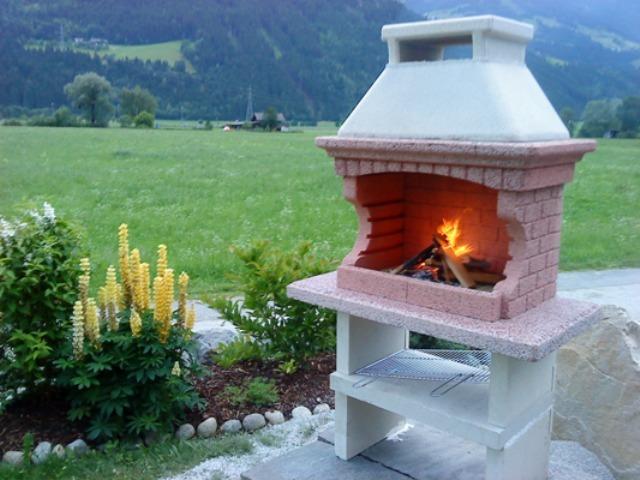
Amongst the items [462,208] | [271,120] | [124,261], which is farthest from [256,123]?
[462,208]

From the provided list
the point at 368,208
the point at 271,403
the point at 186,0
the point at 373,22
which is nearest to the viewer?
the point at 368,208

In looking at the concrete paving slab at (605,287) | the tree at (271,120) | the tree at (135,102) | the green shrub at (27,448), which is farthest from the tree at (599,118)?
the tree at (135,102)

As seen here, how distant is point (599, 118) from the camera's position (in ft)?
125

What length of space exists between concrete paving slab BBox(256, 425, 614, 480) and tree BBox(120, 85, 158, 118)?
61702 millimetres

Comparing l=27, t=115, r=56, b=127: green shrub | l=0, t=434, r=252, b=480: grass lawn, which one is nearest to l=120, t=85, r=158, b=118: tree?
l=27, t=115, r=56, b=127: green shrub

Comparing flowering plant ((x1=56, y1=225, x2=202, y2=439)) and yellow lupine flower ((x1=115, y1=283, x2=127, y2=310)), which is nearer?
flowering plant ((x1=56, y1=225, x2=202, y2=439))

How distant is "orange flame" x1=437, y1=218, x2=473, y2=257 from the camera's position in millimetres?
3896

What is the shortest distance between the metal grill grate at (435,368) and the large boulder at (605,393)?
650 millimetres

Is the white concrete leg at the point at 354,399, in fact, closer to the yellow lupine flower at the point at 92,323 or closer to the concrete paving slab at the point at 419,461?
the concrete paving slab at the point at 419,461

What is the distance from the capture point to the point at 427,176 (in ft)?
13.6

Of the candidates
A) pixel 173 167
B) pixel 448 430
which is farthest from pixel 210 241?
pixel 173 167

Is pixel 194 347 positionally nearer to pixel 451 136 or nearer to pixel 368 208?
pixel 368 208

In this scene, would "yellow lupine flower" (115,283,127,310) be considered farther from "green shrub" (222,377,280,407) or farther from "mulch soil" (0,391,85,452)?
"green shrub" (222,377,280,407)

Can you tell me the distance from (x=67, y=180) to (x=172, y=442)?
49.9 ft
